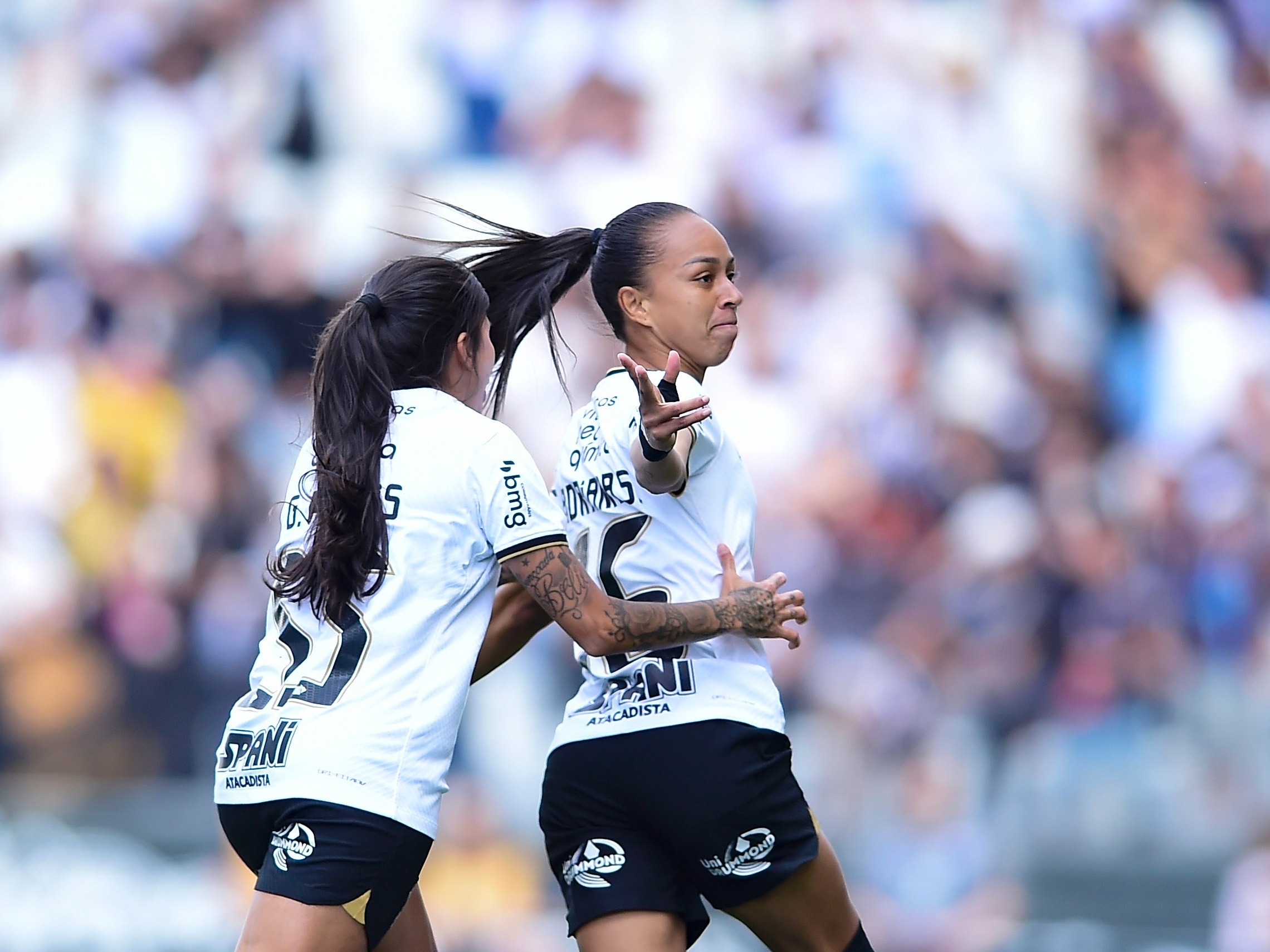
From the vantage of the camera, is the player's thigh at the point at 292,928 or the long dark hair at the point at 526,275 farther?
the long dark hair at the point at 526,275

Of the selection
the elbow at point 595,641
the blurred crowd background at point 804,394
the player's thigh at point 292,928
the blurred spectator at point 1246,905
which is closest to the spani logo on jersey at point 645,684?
the elbow at point 595,641

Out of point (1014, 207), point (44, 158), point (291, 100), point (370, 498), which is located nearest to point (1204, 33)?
point (1014, 207)

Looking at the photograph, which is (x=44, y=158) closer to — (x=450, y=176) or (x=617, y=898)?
(x=450, y=176)

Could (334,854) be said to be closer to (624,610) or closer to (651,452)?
(624,610)

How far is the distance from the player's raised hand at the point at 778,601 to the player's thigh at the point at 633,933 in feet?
2.20

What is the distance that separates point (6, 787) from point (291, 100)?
4338mm

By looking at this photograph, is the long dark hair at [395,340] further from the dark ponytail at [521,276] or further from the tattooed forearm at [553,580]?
the tattooed forearm at [553,580]

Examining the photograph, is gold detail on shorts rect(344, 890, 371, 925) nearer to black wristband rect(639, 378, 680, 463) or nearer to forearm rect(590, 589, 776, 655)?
forearm rect(590, 589, 776, 655)

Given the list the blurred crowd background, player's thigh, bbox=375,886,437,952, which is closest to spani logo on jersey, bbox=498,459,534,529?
player's thigh, bbox=375,886,437,952

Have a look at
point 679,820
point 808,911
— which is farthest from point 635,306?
point 808,911

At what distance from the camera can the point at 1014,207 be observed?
908 centimetres

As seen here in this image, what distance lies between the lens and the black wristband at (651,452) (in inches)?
133

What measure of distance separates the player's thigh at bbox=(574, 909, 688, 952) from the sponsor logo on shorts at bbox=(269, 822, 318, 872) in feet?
2.54

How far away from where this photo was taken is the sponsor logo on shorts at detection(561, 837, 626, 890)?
3588mm
